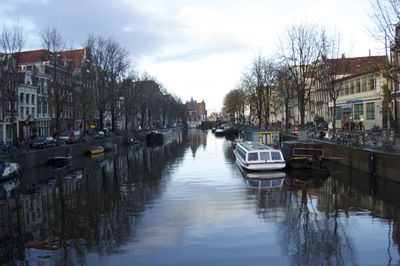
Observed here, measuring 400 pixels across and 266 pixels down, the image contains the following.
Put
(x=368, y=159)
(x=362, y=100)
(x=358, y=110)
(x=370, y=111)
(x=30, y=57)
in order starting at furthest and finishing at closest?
(x=30, y=57) → (x=358, y=110) → (x=362, y=100) → (x=370, y=111) → (x=368, y=159)

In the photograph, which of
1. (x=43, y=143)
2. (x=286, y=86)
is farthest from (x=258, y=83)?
(x=43, y=143)

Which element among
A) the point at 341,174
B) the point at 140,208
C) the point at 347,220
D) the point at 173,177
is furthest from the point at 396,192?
the point at 173,177

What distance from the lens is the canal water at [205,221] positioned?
48.7 feet

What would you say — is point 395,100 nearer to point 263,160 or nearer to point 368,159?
point 368,159

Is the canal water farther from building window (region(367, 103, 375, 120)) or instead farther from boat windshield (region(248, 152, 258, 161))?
building window (region(367, 103, 375, 120))

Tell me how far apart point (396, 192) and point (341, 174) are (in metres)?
10.6

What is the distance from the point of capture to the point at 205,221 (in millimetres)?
20297

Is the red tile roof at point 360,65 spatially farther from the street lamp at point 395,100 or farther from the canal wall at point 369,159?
the canal wall at point 369,159

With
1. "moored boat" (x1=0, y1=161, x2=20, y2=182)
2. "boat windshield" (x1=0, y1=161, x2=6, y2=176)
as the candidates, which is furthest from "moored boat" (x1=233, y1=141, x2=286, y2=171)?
"boat windshield" (x1=0, y1=161, x2=6, y2=176)

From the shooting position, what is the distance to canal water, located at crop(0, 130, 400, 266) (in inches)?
585

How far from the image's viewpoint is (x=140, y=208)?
2384 centimetres

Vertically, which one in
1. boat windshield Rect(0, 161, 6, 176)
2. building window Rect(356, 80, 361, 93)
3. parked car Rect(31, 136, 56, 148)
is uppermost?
building window Rect(356, 80, 361, 93)

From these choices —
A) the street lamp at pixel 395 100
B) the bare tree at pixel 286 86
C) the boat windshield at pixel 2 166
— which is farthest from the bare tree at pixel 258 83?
the boat windshield at pixel 2 166

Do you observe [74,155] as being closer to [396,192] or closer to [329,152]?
[329,152]
